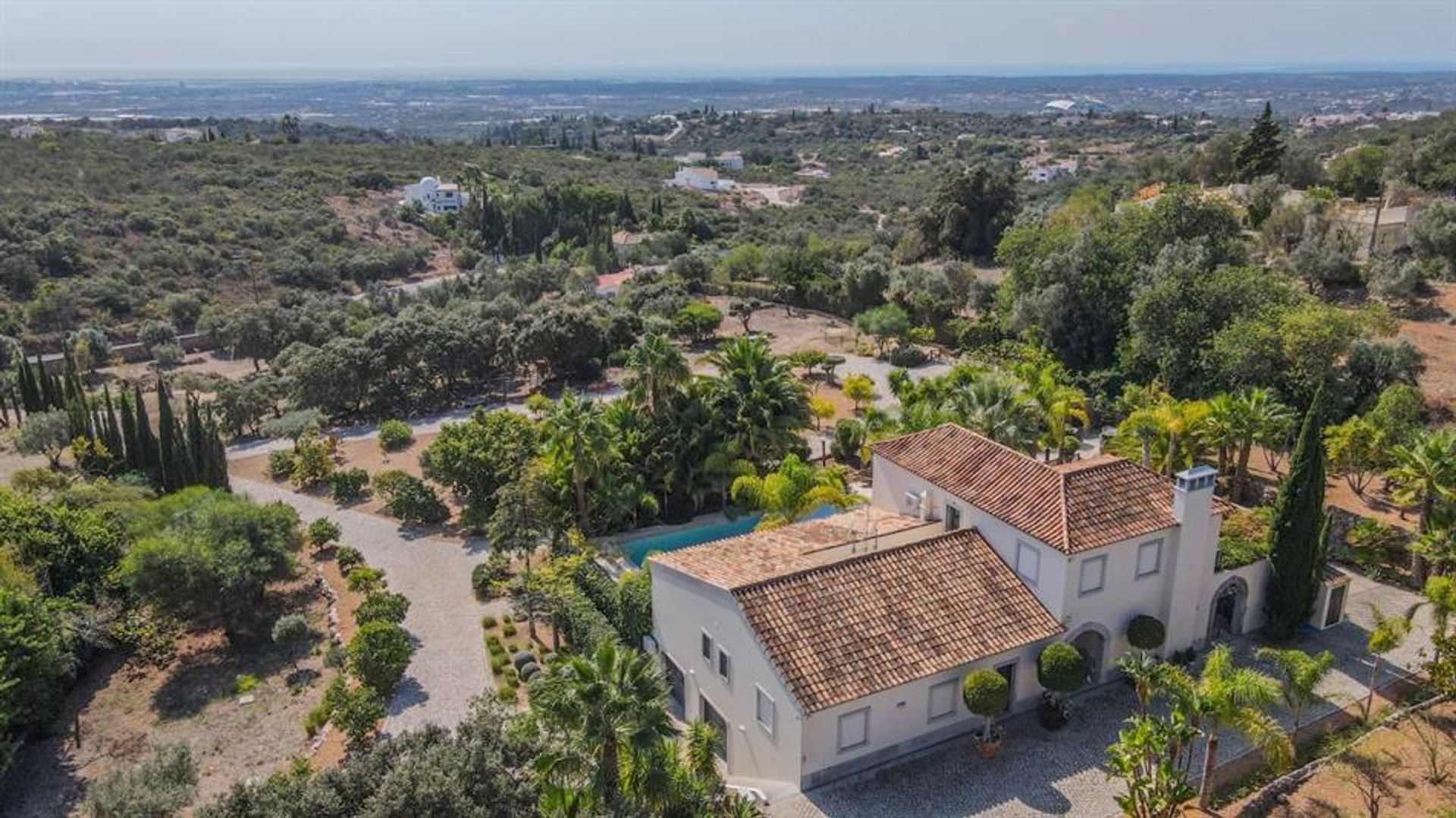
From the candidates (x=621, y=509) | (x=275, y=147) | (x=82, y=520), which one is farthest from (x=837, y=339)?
(x=275, y=147)

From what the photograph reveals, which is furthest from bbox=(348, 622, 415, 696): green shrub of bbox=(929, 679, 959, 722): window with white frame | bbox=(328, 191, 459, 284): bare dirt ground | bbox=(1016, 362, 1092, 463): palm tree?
bbox=(328, 191, 459, 284): bare dirt ground

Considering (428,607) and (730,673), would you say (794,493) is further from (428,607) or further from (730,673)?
(428,607)

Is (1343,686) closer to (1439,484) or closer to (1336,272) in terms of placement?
(1439,484)

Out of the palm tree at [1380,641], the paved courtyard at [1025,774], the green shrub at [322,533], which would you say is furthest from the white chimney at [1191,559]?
the green shrub at [322,533]

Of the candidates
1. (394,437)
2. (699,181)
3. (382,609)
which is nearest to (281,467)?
(394,437)

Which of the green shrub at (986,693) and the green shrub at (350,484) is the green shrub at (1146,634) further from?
the green shrub at (350,484)

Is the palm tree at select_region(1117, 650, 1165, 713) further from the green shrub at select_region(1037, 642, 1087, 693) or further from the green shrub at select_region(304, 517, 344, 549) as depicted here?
the green shrub at select_region(304, 517, 344, 549)
